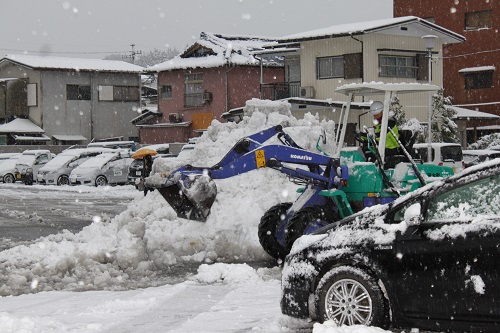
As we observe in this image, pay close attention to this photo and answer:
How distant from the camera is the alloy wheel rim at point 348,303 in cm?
645

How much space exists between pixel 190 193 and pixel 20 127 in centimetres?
4180

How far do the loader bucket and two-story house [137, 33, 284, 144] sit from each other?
103 feet

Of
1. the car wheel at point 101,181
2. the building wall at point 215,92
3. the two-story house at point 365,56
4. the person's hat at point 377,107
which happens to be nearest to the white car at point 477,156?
the two-story house at point 365,56

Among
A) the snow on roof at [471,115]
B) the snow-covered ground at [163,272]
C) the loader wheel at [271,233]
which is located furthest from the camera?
the snow on roof at [471,115]

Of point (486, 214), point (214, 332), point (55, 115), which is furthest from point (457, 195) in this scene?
point (55, 115)

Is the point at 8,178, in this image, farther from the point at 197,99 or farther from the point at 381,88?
the point at 381,88

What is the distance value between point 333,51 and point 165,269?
86.0 feet

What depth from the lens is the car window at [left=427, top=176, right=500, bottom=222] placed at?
20.2ft

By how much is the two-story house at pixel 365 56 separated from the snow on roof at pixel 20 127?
69.5ft

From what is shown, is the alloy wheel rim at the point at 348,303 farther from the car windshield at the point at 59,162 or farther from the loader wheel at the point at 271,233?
the car windshield at the point at 59,162

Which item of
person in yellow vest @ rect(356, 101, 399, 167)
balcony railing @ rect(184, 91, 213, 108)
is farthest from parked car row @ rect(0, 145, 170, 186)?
person in yellow vest @ rect(356, 101, 399, 167)

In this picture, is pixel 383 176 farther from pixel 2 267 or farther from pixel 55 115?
pixel 55 115

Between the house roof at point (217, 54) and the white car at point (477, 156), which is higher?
the house roof at point (217, 54)

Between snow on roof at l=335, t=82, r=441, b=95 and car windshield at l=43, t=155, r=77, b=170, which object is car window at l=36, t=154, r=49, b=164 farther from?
snow on roof at l=335, t=82, r=441, b=95
